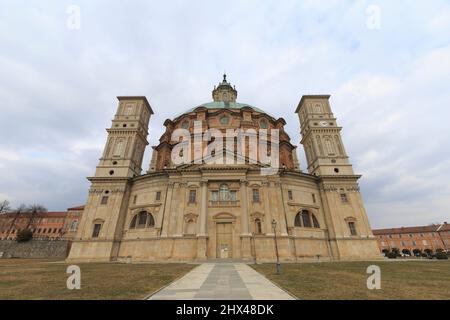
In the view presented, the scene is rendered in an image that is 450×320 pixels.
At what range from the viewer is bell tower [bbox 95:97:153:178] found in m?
36.3

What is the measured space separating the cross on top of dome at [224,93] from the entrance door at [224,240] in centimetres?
3304

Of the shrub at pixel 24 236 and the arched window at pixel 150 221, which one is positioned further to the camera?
the shrub at pixel 24 236

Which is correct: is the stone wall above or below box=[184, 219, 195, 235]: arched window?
below

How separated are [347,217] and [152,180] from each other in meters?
30.7

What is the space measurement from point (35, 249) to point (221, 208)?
46529 millimetres

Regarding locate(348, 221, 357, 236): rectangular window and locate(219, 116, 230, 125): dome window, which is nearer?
locate(348, 221, 357, 236): rectangular window

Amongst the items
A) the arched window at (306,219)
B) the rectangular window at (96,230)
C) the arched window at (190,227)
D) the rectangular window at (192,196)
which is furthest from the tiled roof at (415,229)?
the rectangular window at (96,230)

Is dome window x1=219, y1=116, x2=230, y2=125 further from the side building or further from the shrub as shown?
the side building

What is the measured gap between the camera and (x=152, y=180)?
33.4 m

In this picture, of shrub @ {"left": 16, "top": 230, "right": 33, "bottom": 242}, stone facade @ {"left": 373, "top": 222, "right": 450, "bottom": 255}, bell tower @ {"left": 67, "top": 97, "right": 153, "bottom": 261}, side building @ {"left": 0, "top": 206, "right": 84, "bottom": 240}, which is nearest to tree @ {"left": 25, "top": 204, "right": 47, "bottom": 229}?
side building @ {"left": 0, "top": 206, "right": 84, "bottom": 240}

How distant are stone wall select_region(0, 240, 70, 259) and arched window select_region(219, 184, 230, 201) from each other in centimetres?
4020

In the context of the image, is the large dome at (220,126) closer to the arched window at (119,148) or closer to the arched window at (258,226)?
the arched window at (119,148)

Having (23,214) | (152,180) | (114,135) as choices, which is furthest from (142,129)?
(23,214)

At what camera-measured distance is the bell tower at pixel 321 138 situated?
1439 inches
